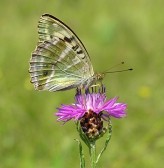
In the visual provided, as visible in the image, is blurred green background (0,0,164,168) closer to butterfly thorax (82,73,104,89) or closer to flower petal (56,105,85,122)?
butterfly thorax (82,73,104,89)

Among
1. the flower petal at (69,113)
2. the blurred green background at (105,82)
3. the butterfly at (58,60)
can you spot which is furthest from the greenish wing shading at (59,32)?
the blurred green background at (105,82)

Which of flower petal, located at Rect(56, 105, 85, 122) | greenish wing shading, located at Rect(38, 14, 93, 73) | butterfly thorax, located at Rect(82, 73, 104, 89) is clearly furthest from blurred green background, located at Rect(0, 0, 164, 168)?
flower petal, located at Rect(56, 105, 85, 122)

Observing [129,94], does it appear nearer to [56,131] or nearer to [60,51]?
[56,131]

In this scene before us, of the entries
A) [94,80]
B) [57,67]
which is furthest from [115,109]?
[57,67]

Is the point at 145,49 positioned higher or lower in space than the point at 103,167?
higher

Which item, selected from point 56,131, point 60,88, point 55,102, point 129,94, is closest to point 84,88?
point 60,88

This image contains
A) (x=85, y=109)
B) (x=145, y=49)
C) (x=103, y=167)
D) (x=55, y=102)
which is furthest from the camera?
(x=145, y=49)

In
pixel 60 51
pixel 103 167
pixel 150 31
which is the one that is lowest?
pixel 103 167
